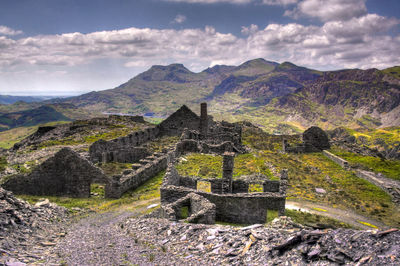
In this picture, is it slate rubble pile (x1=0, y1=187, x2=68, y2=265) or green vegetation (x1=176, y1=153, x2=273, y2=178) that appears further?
green vegetation (x1=176, y1=153, x2=273, y2=178)

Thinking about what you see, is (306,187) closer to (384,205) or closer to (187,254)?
(384,205)

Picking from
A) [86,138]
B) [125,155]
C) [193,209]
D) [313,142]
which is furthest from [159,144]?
[193,209]

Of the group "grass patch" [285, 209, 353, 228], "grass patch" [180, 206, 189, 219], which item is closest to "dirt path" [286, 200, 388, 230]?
"grass patch" [285, 209, 353, 228]

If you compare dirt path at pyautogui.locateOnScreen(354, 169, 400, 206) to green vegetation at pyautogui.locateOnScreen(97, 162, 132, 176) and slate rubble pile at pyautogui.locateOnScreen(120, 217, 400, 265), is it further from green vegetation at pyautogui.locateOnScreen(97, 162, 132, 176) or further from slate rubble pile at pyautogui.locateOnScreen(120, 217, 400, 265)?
green vegetation at pyautogui.locateOnScreen(97, 162, 132, 176)

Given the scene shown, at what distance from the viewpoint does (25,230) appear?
43.7ft

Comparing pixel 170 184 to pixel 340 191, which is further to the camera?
pixel 340 191

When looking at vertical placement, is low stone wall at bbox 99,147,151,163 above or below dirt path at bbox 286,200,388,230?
above

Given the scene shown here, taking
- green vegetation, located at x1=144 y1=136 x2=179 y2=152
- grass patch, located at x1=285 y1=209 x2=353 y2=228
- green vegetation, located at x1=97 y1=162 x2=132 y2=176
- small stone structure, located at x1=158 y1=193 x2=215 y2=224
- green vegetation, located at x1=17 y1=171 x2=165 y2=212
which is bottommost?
grass patch, located at x1=285 y1=209 x2=353 y2=228

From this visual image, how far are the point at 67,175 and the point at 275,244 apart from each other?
893 inches

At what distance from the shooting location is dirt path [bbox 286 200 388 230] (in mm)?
24612

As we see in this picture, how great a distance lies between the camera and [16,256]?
10453 mm

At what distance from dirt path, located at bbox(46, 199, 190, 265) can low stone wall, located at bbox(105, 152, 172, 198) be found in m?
8.39

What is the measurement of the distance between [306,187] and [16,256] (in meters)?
31.0

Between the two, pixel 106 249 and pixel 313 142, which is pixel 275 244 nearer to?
pixel 106 249
